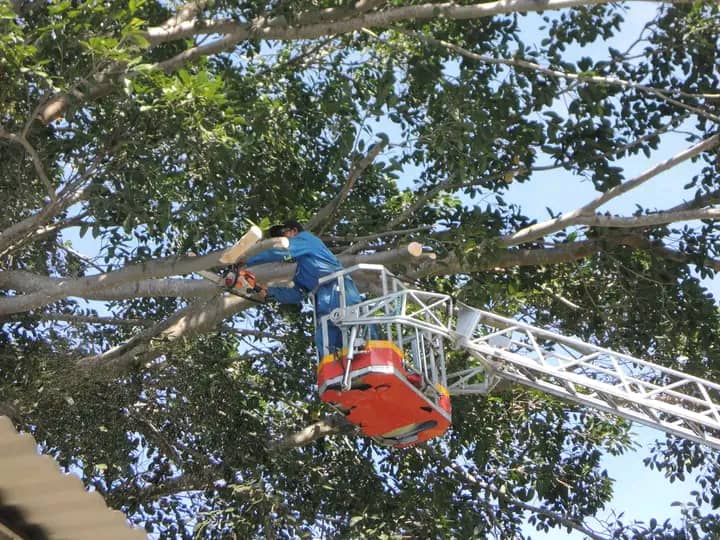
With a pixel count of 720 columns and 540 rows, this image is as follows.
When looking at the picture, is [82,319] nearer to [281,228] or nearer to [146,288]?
[146,288]

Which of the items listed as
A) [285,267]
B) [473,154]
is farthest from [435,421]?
[473,154]

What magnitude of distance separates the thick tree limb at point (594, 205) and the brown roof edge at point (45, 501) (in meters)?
6.24

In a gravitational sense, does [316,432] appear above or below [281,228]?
below

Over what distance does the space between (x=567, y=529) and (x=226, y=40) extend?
6.54 m

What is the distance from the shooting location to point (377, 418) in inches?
412

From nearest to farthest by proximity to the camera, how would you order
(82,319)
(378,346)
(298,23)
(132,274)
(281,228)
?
(378,346) → (132,274) → (281,228) → (298,23) → (82,319)

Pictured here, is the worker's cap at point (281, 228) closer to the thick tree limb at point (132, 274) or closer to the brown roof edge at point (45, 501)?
the thick tree limb at point (132, 274)

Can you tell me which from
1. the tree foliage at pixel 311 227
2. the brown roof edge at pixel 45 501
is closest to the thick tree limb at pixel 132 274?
the tree foliage at pixel 311 227

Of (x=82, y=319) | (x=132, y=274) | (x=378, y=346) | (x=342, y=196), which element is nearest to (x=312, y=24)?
(x=342, y=196)

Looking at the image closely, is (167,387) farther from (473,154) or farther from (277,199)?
(473,154)

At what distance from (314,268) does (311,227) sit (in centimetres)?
186

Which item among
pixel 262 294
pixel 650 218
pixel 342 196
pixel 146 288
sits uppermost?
pixel 342 196

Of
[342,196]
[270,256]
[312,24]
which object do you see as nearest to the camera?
[270,256]

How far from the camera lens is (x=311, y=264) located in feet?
34.7
